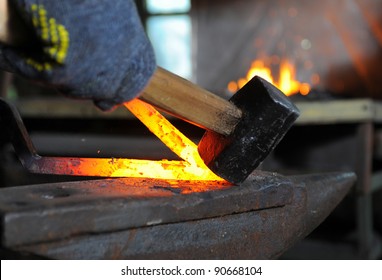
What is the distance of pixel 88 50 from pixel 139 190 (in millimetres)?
377

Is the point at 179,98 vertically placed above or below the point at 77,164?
above

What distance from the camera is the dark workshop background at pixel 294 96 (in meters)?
3.48

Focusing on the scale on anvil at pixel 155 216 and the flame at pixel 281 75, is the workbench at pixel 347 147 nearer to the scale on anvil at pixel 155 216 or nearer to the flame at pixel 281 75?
the scale on anvil at pixel 155 216

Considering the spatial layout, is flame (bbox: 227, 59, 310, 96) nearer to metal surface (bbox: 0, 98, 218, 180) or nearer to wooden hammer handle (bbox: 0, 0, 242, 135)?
metal surface (bbox: 0, 98, 218, 180)

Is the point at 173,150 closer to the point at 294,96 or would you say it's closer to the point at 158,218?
the point at 158,218

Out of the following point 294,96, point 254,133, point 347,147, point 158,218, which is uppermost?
point 254,133

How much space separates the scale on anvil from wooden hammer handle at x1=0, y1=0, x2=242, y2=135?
160mm

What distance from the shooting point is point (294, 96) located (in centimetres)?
392

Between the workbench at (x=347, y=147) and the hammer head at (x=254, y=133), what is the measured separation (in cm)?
183

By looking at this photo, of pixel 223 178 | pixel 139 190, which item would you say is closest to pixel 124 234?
pixel 139 190

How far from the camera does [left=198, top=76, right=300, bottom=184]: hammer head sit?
137 centimetres

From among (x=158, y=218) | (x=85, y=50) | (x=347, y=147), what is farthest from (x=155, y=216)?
(x=347, y=147)

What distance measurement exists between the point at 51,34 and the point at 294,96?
9.90 feet

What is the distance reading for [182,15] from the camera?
673 cm
